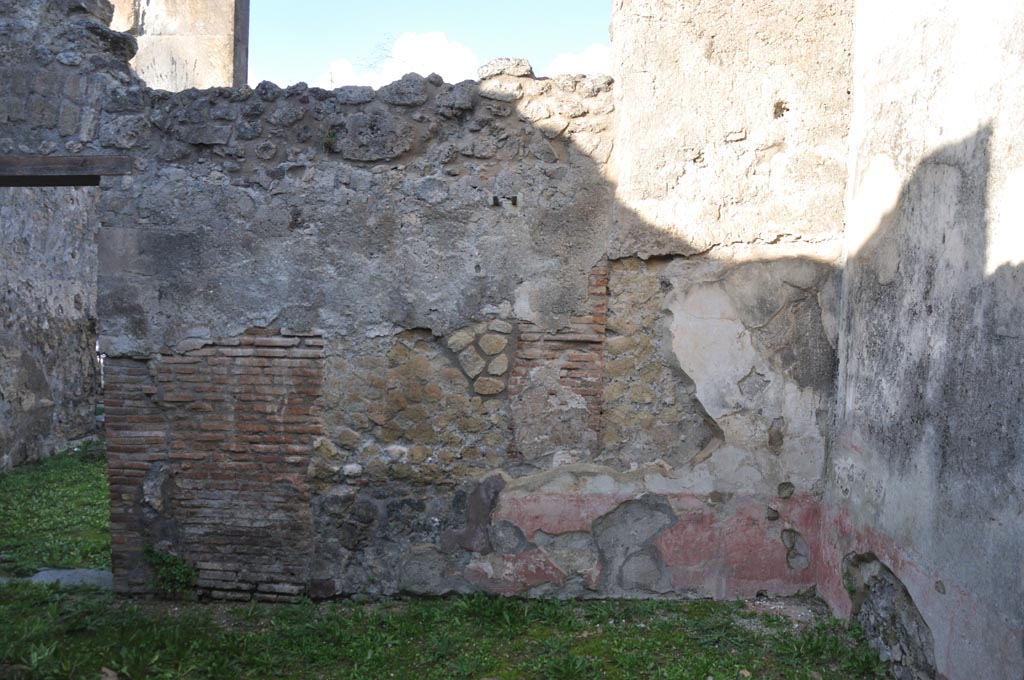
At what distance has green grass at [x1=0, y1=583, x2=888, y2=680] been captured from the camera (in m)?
3.08

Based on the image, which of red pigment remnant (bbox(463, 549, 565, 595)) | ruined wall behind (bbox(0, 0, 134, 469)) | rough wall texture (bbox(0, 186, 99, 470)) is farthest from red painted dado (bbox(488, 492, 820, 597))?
rough wall texture (bbox(0, 186, 99, 470))

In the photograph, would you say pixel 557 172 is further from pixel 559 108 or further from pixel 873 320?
pixel 873 320

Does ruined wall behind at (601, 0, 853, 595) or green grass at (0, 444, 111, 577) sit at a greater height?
ruined wall behind at (601, 0, 853, 595)

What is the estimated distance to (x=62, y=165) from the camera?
3.77 meters

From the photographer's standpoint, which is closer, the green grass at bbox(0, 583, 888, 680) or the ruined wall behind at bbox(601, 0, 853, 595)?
the green grass at bbox(0, 583, 888, 680)

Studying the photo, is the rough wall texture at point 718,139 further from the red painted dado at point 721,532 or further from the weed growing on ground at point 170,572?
the weed growing on ground at point 170,572

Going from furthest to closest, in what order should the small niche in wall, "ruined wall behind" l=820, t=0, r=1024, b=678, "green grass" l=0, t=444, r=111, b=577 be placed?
"green grass" l=0, t=444, r=111, b=577
the small niche in wall
"ruined wall behind" l=820, t=0, r=1024, b=678

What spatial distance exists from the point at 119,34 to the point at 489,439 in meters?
2.70

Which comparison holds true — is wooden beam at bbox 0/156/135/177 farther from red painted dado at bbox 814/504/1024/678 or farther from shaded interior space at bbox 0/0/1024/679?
red painted dado at bbox 814/504/1024/678

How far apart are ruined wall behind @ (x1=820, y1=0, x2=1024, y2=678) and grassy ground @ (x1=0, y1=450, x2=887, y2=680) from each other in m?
0.46

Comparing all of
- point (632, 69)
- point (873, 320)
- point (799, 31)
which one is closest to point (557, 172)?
point (632, 69)

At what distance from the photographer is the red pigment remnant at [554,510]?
12.2ft

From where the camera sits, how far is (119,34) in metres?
3.91

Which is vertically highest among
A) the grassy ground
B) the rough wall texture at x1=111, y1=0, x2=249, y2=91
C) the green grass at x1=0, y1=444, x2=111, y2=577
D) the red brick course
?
the rough wall texture at x1=111, y1=0, x2=249, y2=91
